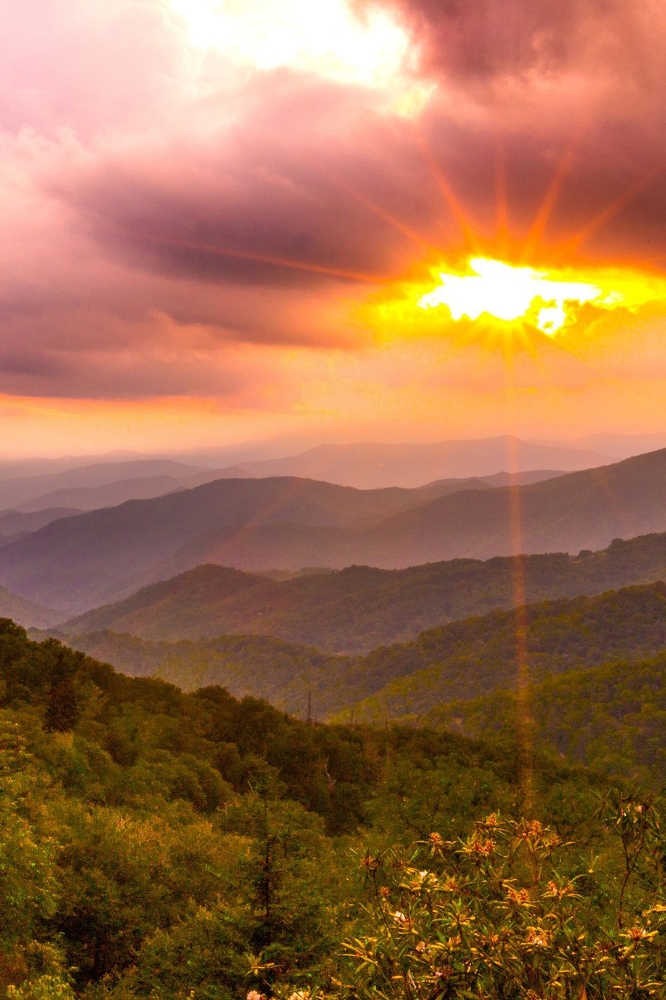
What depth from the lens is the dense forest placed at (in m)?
11.3

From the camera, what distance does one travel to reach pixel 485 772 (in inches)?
3374

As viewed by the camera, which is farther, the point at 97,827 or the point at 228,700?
the point at 228,700

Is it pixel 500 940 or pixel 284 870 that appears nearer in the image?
pixel 500 940

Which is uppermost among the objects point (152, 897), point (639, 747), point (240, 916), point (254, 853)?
point (254, 853)

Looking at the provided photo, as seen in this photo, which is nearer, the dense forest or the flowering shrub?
the flowering shrub

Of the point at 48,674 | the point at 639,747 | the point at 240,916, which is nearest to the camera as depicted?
the point at 240,916

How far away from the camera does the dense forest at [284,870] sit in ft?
37.1

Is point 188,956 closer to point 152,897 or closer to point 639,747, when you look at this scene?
point 152,897

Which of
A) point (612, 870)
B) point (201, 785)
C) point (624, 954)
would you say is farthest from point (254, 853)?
point (201, 785)

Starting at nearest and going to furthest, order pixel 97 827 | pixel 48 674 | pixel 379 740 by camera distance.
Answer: pixel 97 827
pixel 48 674
pixel 379 740

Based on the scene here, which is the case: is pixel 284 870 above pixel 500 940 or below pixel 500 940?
below

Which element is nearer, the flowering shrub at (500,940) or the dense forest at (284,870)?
the flowering shrub at (500,940)

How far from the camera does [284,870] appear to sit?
22125 millimetres

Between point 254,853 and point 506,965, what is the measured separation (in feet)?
47.7
